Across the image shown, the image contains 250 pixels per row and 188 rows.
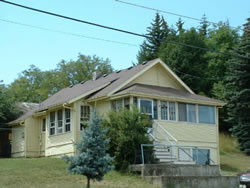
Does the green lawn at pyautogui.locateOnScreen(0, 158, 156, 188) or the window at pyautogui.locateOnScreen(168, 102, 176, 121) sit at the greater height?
the window at pyautogui.locateOnScreen(168, 102, 176, 121)

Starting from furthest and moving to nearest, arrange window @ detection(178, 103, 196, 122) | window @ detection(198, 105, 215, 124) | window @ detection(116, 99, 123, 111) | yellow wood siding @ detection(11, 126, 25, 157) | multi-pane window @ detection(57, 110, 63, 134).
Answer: yellow wood siding @ detection(11, 126, 25, 157), multi-pane window @ detection(57, 110, 63, 134), window @ detection(198, 105, 215, 124), window @ detection(178, 103, 196, 122), window @ detection(116, 99, 123, 111)

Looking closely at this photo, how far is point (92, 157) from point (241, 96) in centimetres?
2436

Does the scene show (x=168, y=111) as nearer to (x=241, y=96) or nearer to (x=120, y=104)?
(x=120, y=104)

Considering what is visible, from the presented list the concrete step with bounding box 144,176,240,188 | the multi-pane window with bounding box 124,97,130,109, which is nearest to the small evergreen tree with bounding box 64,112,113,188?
the concrete step with bounding box 144,176,240,188

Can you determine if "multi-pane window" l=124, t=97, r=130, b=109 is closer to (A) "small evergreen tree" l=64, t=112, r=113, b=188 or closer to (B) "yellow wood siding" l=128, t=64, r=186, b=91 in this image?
(B) "yellow wood siding" l=128, t=64, r=186, b=91

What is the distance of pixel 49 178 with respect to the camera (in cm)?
1986

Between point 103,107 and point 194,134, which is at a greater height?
point 103,107

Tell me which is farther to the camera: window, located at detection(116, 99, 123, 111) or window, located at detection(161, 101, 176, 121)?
window, located at detection(161, 101, 176, 121)

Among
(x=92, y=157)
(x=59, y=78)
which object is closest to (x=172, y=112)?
(x=92, y=157)

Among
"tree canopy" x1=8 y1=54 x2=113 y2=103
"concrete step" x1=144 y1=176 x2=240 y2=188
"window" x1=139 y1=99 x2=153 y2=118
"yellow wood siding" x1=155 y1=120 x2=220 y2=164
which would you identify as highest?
"tree canopy" x1=8 y1=54 x2=113 y2=103

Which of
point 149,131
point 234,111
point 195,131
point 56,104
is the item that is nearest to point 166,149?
point 149,131

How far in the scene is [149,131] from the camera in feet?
80.9

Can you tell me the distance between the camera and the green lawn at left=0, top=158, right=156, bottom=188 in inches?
725

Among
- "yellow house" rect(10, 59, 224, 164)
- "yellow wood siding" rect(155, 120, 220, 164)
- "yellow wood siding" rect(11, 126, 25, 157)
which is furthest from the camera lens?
"yellow wood siding" rect(11, 126, 25, 157)
